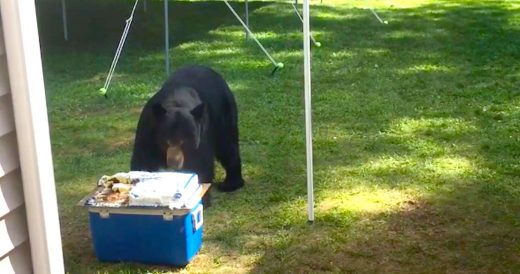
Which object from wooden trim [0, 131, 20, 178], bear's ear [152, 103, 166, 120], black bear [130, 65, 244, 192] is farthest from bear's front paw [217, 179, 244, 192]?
wooden trim [0, 131, 20, 178]

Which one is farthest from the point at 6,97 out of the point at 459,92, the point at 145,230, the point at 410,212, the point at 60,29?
the point at 60,29

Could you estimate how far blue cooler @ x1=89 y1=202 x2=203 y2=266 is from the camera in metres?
3.91

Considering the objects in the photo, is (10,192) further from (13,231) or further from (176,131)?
(176,131)

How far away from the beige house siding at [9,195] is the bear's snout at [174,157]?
191cm

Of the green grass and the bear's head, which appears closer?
the green grass

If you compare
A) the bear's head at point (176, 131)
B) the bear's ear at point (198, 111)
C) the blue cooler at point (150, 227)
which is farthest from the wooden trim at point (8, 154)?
the bear's ear at point (198, 111)

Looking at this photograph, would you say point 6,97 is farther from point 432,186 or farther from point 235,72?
point 235,72

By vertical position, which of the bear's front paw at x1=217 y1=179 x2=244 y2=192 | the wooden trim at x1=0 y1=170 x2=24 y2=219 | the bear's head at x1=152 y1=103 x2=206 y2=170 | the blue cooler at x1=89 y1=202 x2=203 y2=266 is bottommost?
the bear's front paw at x1=217 y1=179 x2=244 y2=192

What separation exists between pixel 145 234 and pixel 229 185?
4.33ft

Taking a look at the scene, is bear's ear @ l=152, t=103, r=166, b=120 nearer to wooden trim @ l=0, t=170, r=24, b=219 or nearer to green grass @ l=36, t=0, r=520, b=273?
green grass @ l=36, t=0, r=520, b=273

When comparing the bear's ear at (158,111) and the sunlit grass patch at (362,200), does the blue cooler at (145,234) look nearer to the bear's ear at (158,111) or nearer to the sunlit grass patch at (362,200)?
the bear's ear at (158,111)

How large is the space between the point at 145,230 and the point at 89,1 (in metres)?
11.5

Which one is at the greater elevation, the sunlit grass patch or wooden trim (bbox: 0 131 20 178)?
wooden trim (bbox: 0 131 20 178)

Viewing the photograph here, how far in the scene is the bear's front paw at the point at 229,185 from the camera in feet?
17.1
